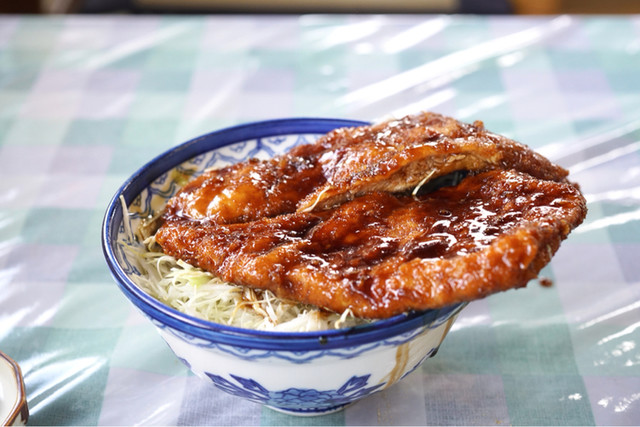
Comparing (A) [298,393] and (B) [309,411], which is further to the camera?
(B) [309,411]

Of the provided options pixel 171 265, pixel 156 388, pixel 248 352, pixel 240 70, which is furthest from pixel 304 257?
pixel 240 70

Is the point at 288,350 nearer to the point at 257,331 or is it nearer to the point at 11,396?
the point at 257,331

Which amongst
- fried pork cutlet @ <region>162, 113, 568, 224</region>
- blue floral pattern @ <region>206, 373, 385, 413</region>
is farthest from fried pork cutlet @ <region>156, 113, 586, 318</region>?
blue floral pattern @ <region>206, 373, 385, 413</region>

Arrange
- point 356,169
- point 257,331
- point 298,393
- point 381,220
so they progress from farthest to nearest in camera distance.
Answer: point 356,169 → point 381,220 → point 298,393 → point 257,331

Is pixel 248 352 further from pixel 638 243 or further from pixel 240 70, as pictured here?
pixel 240 70

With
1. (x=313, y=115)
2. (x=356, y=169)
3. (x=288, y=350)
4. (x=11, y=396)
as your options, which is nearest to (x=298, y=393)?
(x=288, y=350)

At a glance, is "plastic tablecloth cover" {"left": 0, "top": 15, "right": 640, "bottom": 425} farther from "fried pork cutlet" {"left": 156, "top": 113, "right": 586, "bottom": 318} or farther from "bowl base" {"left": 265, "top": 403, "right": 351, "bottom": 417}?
"fried pork cutlet" {"left": 156, "top": 113, "right": 586, "bottom": 318}

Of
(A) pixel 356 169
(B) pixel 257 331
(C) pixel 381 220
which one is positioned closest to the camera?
(B) pixel 257 331

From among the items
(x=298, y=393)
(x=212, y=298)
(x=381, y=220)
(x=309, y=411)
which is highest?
(x=381, y=220)
